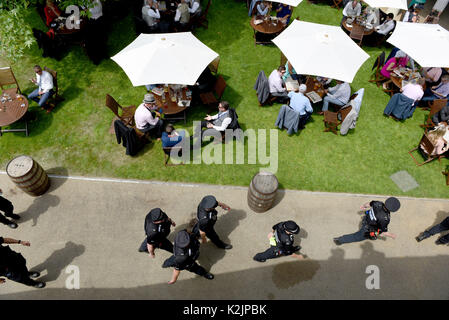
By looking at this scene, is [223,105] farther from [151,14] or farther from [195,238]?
[151,14]

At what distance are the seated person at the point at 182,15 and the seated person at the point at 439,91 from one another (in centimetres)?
916

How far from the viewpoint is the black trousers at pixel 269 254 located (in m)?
5.84

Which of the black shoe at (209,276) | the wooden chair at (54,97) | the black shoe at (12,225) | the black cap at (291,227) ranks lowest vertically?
the black shoe at (12,225)

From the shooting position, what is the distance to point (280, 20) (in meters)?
11.6

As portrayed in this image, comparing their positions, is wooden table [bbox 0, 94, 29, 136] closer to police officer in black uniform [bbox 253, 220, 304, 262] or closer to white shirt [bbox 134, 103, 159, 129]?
white shirt [bbox 134, 103, 159, 129]

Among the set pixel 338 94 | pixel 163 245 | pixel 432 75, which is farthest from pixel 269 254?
pixel 432 75

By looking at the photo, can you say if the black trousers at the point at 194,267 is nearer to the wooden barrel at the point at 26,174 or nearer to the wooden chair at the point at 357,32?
the wooden barrel at the point at 26,174

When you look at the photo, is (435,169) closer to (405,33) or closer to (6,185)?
(405,33)

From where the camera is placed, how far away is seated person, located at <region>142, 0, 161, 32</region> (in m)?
10.7

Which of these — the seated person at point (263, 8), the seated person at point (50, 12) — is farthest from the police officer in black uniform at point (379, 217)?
the seated person at point (50, 12)

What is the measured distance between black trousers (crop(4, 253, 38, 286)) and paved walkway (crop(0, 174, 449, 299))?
46 cm

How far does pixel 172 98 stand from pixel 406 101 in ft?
24.4
